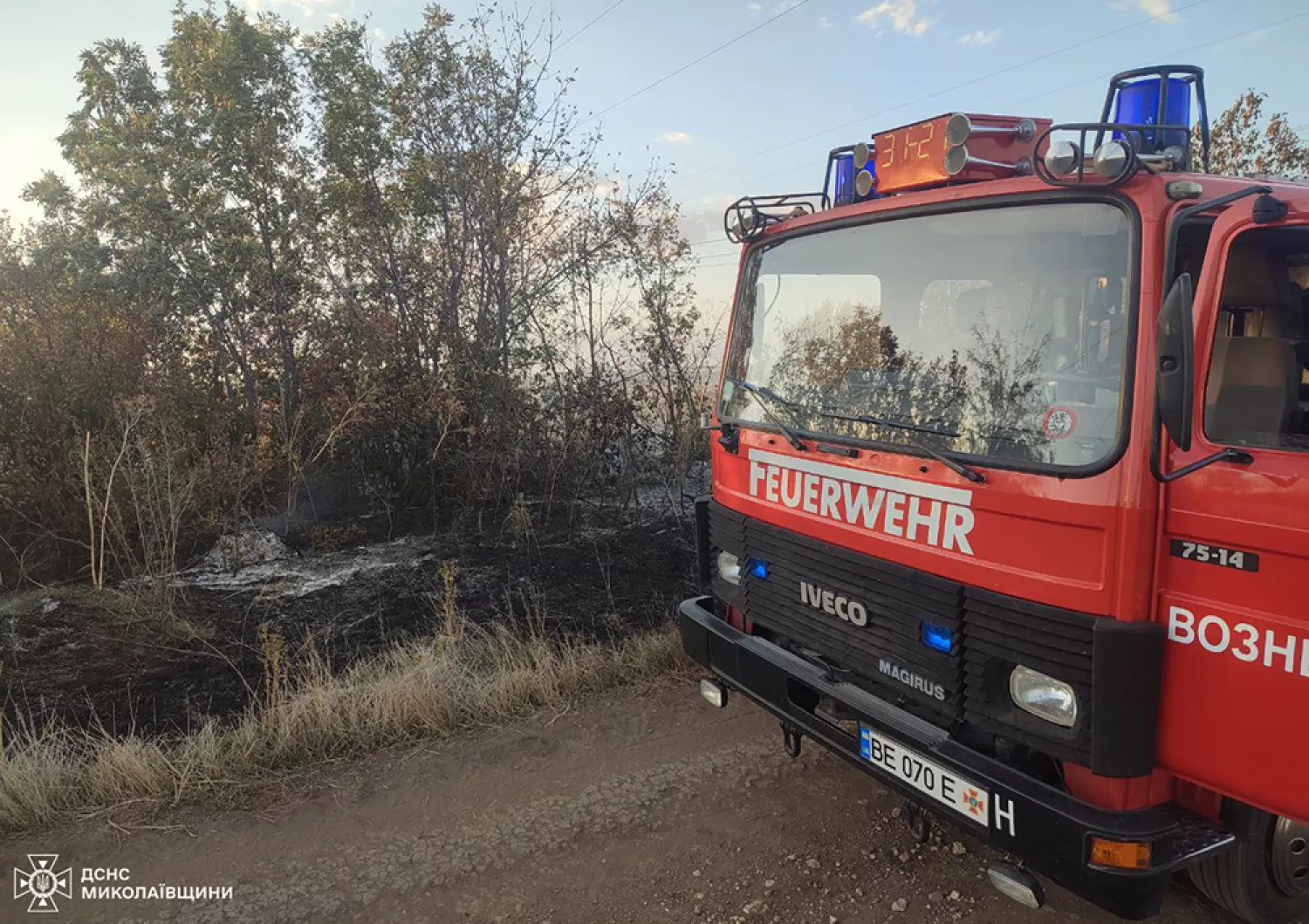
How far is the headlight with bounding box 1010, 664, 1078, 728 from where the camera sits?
2.25 metres

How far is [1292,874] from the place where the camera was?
103 inches

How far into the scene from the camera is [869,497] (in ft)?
9.05

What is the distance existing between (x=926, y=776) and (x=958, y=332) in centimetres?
143

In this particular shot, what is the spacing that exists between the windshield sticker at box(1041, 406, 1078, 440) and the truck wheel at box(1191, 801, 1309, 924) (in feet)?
4.27

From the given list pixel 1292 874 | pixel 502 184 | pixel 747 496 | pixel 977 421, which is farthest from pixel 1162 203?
pixel 502 184

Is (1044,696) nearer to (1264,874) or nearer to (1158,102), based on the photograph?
(1264,874)

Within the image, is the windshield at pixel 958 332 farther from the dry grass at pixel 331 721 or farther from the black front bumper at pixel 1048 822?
the dry grass at pixel 331 721

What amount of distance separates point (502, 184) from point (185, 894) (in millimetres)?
7506

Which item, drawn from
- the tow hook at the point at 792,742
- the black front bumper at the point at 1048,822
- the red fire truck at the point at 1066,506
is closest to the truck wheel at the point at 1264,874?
the red fire truck at the point at 1066,506

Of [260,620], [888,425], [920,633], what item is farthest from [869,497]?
[260,620]

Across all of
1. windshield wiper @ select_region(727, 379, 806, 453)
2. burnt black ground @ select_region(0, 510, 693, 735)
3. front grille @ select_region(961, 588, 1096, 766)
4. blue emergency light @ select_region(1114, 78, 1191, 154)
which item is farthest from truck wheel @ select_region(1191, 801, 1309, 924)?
burnt black ground @ select_region(0, 510, 693, 735)

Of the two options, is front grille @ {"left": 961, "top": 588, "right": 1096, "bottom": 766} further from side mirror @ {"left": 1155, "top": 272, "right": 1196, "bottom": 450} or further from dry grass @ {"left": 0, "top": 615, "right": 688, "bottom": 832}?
dry grass @ {"left": 0, "top": 615, "right": 688, "bottom": 832}

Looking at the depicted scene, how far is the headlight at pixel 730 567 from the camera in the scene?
3494 millimetres

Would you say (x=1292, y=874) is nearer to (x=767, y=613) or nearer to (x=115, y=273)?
(x=767, y=613)
